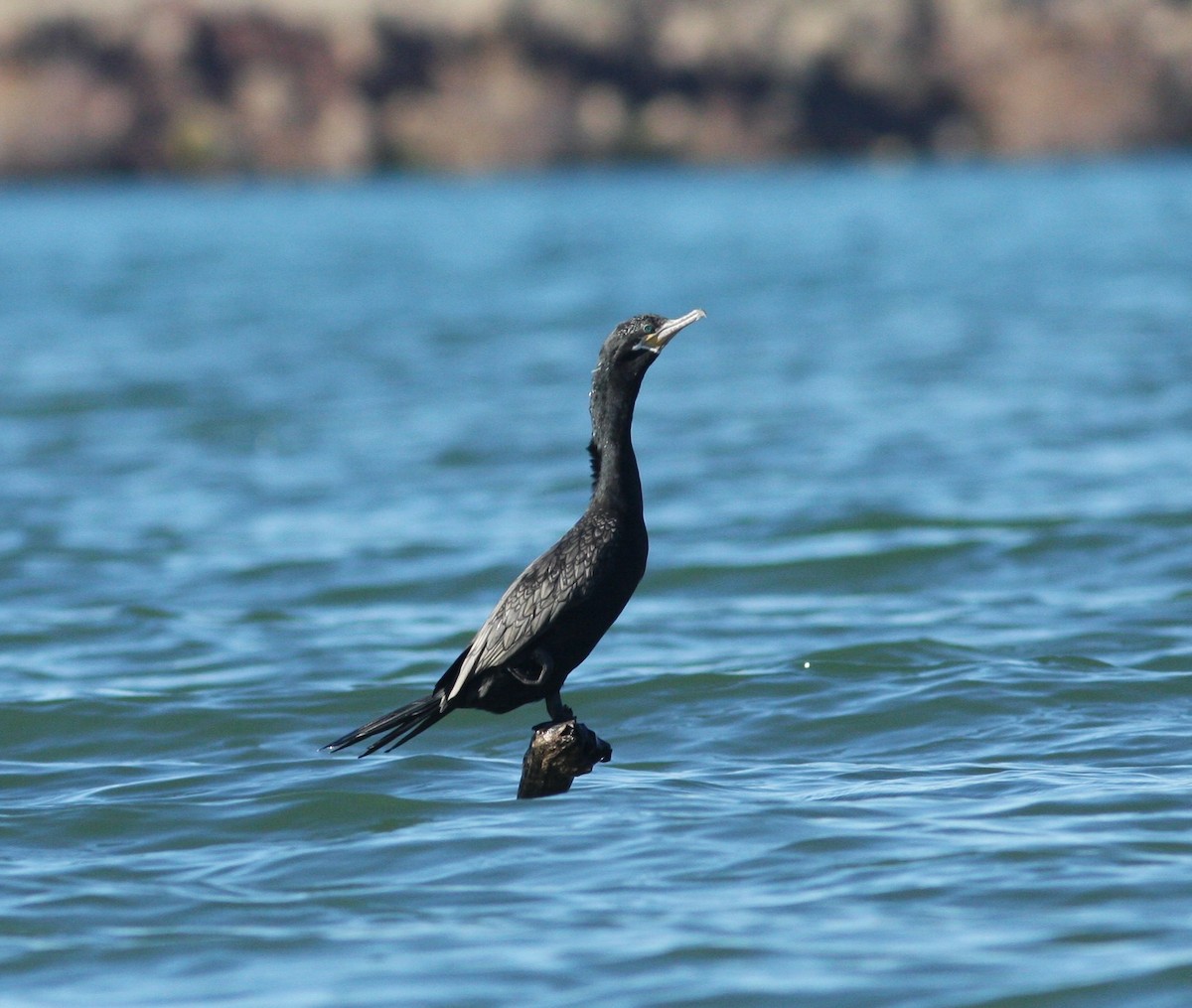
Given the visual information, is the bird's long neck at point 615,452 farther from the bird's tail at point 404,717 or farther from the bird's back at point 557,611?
the bird's tail at point 404,717

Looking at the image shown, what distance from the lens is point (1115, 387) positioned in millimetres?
16672

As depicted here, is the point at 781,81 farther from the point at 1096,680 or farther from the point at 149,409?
the point at 1096,680

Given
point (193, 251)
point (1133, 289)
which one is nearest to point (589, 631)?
point (1133, 289)

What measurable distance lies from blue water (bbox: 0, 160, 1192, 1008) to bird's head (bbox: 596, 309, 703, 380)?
5.01 feet

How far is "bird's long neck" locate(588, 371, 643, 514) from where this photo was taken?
6.38m

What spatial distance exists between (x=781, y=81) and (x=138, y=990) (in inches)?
1985

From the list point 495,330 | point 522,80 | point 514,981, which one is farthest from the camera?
point 522,80

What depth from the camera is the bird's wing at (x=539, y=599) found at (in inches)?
241

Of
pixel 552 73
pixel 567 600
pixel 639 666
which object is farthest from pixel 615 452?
pixel 552 73

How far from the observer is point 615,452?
6.48m

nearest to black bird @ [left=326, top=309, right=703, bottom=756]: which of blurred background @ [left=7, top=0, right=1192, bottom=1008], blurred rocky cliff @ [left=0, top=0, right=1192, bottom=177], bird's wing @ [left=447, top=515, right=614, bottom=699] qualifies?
bird's wing @ [left=447, top=515, right=614, bottom=699]

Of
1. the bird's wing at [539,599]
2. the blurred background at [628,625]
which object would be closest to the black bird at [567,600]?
the bird's wing at [539,599]

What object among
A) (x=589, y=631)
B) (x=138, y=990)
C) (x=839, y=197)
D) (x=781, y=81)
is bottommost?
(x=138, y=990)

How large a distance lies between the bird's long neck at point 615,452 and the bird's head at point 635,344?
0.08 metres
